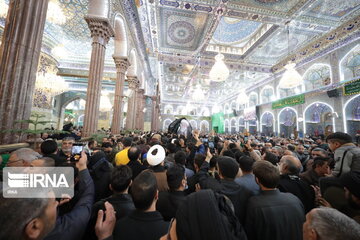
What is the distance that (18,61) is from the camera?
2389mm

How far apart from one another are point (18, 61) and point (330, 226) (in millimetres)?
4003

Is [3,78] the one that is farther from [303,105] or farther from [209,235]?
[303,105]

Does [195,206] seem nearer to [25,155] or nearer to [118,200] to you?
[118,200]

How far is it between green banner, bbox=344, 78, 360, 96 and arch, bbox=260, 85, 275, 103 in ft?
17.6

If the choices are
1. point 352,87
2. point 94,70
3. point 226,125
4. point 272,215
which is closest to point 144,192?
point 272,215

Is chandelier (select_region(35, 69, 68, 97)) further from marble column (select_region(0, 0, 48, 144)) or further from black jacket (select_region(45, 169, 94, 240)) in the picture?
black jacket (select_region(45, 169, 94, 240))

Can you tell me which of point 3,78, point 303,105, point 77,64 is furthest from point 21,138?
point 303,105

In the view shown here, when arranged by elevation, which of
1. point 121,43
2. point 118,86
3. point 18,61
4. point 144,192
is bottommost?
point 144,192

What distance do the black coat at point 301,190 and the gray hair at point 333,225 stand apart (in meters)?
0.98

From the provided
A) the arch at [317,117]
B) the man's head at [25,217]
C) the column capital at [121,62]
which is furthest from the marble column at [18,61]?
the arch at [317,117]

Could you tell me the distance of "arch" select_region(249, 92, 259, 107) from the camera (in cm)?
1551

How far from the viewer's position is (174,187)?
1.30m

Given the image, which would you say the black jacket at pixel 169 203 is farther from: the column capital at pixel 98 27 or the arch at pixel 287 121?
the arch at pixel 287 121

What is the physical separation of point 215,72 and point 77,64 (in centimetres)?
1240
